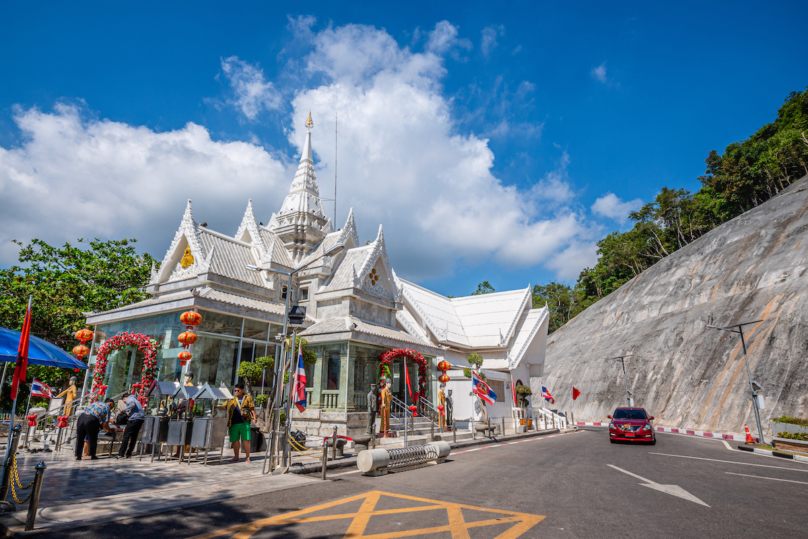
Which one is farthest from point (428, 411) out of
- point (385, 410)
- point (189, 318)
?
point (189, 318)

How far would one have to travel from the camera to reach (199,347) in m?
17.8

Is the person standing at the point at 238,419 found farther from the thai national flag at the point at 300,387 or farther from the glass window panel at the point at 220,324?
the glass window panel at the point at 220,324

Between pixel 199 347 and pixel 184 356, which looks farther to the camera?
pixel 199 347

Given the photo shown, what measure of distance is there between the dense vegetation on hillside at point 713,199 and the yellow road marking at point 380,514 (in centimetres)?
6802

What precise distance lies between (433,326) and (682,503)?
89.1 feet

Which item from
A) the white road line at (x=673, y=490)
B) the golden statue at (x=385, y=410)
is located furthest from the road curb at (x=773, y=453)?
the golden statue at (x=385, y=410)

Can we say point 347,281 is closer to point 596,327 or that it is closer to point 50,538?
point 50,538

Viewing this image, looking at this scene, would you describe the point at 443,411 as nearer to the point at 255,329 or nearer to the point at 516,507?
the point at 255,329

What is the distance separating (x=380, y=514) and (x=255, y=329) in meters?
14.7

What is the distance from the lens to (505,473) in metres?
11.7

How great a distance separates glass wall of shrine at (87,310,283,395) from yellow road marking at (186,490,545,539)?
11.3m

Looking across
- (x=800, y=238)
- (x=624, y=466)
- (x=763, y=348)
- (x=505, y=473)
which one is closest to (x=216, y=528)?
(x=505, y=473)

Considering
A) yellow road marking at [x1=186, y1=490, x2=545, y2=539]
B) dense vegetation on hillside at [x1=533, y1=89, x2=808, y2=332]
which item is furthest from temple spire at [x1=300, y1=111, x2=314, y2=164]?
dense vegetation on hillside at [x1=533, y1=89, x2=808, y2=332]

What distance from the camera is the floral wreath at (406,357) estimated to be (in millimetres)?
21094
